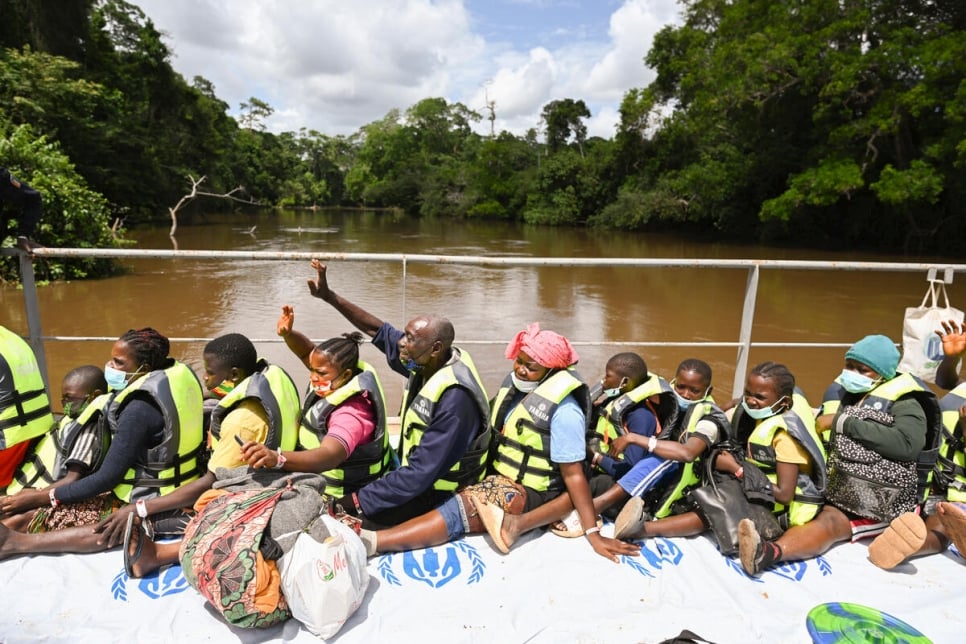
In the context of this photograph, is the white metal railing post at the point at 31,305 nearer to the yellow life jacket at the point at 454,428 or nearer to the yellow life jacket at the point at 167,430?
the yellow life jacket at the point at 167,430

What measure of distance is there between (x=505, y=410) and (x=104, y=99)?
26.0 meters

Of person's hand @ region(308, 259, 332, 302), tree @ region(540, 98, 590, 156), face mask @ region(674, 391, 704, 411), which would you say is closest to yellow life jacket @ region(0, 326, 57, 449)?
person's hand @ region(308, 259, 332, 302)

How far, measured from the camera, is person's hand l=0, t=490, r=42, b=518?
233 centimetres

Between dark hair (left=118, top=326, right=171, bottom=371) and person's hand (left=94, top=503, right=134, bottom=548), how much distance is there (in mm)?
595

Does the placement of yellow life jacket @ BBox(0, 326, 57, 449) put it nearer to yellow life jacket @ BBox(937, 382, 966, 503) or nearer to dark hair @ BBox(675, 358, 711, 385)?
dark hair @ BBox(675, 358, 711, 385)

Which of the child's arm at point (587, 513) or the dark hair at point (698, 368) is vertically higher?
the dark hair at point (698, 368)

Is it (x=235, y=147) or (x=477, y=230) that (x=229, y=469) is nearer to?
(x=477, y=230)

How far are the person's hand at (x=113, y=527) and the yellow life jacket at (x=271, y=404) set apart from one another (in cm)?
43

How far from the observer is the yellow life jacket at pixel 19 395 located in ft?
7.84

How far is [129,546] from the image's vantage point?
7.04ft

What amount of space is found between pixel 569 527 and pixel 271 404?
1425 millimetres

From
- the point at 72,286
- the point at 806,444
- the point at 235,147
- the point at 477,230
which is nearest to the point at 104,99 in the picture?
the point at 72,286

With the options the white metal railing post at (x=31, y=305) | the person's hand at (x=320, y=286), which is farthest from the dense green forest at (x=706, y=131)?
the person's hand at (x=320, y=286)

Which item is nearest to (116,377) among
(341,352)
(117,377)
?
(117,377)
